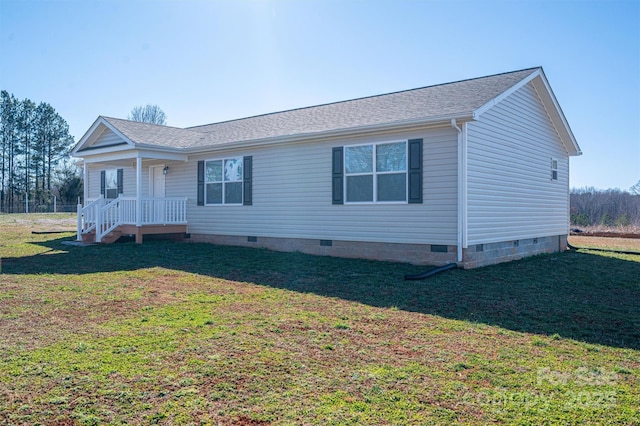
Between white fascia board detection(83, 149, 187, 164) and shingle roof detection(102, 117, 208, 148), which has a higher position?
shingle roof detection(102, 117, 208, 148)

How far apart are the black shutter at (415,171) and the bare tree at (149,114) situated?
38.8m

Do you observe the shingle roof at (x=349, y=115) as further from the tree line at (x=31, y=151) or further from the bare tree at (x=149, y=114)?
the bare tree at (x=149, y=114)

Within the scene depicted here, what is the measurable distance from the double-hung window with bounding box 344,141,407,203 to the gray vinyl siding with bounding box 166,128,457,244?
177mm

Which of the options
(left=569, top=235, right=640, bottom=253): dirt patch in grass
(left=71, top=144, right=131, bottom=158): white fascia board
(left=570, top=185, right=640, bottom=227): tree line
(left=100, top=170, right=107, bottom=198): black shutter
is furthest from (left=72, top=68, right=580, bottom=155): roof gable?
(left=570, top=185, right=640, bottom=227): tree line

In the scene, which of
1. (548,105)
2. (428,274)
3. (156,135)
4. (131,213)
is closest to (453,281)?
(428,274)

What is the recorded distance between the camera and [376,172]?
1026cm

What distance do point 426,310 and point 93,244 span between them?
33.8 ft

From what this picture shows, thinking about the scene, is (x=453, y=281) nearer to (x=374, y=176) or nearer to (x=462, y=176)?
(x=462, y=176)

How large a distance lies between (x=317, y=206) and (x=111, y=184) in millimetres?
9423

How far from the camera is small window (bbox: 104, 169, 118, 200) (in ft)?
54.9

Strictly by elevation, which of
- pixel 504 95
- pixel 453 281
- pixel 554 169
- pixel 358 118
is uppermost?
pixel 504 95

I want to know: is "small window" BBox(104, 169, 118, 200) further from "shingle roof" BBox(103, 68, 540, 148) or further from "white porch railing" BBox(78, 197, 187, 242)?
"white porch railing" BBox(78, 197, 187, 242)

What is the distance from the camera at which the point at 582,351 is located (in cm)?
463

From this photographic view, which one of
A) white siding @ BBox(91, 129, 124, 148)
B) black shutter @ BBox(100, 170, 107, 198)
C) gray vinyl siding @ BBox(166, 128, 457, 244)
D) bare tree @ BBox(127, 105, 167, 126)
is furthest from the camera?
bare tree @ BBox(127, 105, 167, 126)
